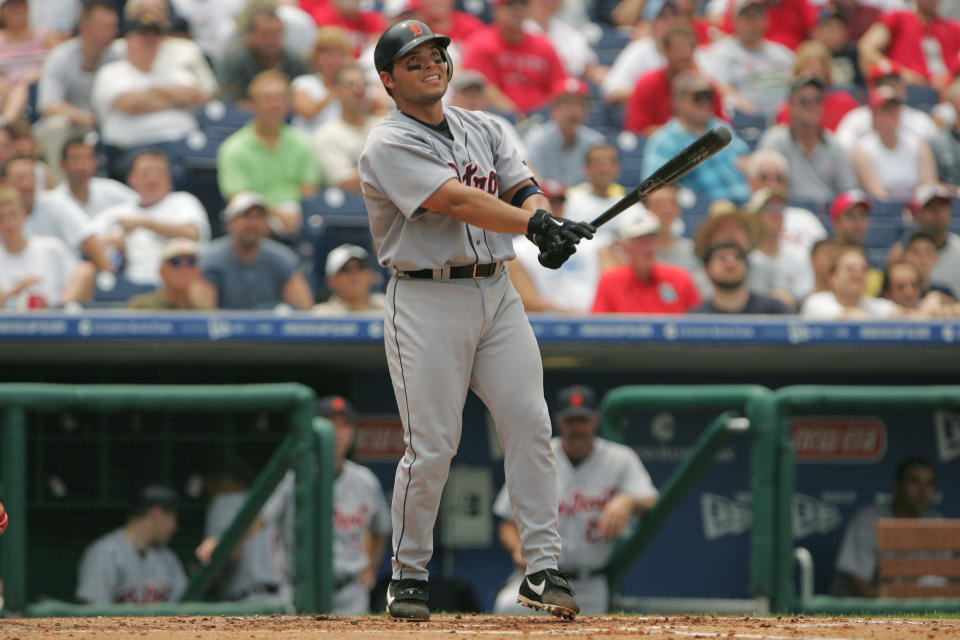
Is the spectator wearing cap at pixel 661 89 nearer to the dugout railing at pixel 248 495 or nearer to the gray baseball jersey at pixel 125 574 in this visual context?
the dugout railing at pixel 248 495

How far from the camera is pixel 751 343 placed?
603 cm

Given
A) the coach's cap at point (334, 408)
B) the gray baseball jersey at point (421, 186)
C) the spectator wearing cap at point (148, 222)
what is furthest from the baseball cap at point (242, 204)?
the gray baseball jersey at point (421, 186)

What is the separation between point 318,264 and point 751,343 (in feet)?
7.92

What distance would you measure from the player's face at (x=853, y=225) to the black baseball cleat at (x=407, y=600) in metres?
4.55

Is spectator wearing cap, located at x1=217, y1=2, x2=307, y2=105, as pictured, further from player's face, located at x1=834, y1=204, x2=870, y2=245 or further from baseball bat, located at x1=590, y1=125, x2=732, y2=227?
baseball bat, located at x1=590, y1=125, x2=732, y2=227

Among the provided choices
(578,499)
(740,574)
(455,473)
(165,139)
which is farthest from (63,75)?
(740,574)

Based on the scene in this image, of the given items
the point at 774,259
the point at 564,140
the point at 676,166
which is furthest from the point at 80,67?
the point at 676,166

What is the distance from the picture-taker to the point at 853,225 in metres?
7.56

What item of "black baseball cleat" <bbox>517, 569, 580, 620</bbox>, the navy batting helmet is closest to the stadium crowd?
the navy batting helmet

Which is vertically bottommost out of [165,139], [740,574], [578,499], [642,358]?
[740,574]

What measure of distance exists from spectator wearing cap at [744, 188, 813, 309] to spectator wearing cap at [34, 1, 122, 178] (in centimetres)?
384

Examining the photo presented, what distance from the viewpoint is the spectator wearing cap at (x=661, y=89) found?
27.9 feet

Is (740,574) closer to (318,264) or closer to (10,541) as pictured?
(318,264)

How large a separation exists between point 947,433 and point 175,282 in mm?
3801
